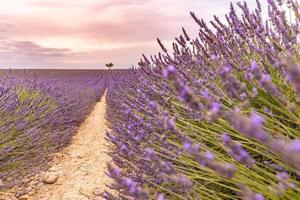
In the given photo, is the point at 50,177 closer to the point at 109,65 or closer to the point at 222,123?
the point at 222,123

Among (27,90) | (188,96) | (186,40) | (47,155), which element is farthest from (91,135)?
(188,96)

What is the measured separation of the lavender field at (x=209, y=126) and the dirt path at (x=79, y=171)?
58mm

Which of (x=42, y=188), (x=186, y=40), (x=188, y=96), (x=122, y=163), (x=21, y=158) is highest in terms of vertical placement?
(x=186, y=40)

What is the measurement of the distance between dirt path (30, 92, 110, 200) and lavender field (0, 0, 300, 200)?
58mm

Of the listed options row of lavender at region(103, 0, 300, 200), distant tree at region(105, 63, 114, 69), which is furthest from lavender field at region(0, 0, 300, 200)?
distant tree at region(105, 63, 114, 69)

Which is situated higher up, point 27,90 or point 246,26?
point 246,26

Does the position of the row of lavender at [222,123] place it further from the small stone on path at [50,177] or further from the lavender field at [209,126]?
the small stone on path at [50,177]

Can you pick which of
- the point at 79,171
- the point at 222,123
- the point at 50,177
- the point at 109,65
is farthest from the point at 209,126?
the point at 109,65

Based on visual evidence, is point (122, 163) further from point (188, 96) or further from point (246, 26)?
point (188, 96)

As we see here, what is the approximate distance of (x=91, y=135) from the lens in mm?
5594

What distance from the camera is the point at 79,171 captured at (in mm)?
3703

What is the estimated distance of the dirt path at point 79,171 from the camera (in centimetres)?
309

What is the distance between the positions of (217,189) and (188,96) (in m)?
1.26

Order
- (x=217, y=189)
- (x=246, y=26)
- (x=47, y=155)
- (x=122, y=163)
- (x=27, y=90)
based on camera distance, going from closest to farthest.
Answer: (x=217, y=189) < (x=246, y=26) < (x=122, y=163) < (x=47, y=155) < (x=27, y=90)
